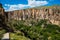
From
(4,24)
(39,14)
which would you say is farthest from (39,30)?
(4,24)

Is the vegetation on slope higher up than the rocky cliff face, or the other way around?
the rocky cliff face

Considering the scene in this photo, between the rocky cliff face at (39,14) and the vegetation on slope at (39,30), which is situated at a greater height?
the rocky cliff face at (39,14)

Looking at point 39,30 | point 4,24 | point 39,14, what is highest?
point 39,14

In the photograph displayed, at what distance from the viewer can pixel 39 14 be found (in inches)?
170

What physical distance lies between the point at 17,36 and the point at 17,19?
0.47 metres

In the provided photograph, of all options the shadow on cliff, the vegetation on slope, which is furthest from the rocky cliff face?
the shadow on cliff

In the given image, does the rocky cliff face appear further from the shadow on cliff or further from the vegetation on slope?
the shadow on cliff

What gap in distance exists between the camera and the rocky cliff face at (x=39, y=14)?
14.0 feet

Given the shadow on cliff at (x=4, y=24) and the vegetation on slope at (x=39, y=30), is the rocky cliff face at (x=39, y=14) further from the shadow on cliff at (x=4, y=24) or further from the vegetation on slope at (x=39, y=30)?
the shadow on cliff at (x=4, y=24)

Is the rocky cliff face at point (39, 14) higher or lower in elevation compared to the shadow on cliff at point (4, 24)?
higher

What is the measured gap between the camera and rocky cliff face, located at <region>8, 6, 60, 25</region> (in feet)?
14.0

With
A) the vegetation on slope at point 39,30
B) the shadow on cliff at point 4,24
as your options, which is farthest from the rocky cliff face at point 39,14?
the shadow on cliff at point 4,24

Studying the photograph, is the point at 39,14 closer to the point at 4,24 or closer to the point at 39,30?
the point at 39,30

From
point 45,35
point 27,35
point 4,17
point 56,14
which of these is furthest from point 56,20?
point 4,17
